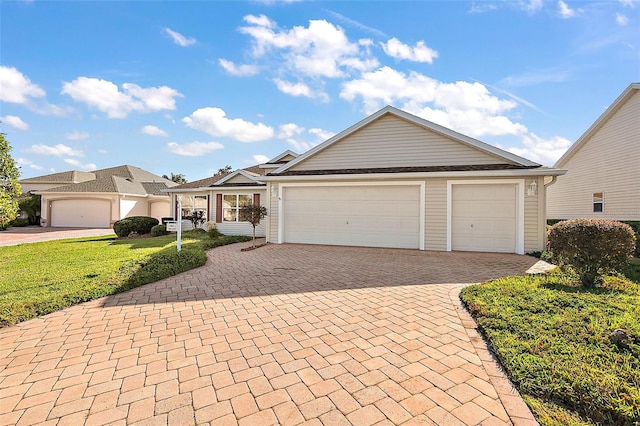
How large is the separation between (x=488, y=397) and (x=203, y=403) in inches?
93.7

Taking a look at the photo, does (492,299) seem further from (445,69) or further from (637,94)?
(637,94)

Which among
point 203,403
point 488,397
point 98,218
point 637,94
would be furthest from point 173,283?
point 98,218

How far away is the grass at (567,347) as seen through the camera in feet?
7.57

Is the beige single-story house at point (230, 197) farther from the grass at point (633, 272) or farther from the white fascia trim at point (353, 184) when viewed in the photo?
the grass at point (633, 272)

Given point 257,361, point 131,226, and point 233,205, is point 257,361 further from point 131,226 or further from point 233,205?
point 131,226

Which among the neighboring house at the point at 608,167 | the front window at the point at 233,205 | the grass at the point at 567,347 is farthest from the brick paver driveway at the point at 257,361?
the neighboring house at the point at 608,167

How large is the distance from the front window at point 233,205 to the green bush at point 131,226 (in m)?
4.94

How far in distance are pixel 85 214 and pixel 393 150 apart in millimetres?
25558

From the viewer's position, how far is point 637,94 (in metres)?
11.8

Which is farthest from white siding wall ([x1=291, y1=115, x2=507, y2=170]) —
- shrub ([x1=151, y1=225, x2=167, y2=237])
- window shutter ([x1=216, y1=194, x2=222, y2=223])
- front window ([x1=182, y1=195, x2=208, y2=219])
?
shrub ([x1=151, y1=225, x2=167, y2=237])

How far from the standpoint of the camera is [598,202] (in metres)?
14.0

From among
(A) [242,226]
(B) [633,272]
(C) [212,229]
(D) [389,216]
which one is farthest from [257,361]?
(A) [242,226]

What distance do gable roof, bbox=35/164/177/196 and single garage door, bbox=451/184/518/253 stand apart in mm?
22546

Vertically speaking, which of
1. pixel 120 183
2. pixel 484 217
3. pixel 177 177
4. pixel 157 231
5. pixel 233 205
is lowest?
pixel 157 231
